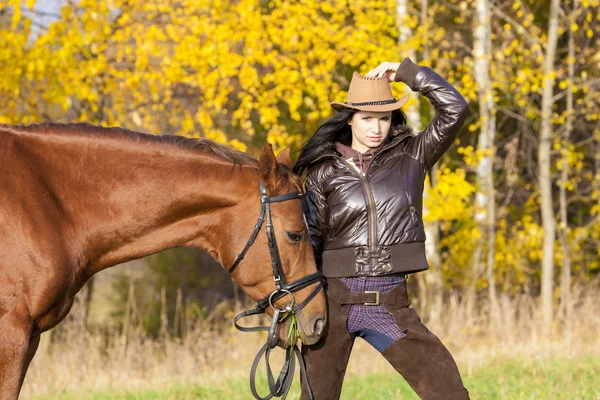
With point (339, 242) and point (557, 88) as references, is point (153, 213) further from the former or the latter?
point (557, 88)

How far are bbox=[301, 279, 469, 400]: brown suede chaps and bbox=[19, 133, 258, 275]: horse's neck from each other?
60 cm

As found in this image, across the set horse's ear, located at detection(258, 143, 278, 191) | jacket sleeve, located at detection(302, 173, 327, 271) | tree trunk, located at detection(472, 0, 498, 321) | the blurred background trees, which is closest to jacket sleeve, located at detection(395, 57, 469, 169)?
jacket sleeve, located at detection(302, 173, 327, 271)

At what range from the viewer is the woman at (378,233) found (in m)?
3.23

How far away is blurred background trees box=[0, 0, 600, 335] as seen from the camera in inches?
347

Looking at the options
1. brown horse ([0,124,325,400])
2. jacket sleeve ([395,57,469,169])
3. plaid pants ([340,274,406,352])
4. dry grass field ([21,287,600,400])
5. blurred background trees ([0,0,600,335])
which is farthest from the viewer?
blurred background trees ([0,0,600,335])

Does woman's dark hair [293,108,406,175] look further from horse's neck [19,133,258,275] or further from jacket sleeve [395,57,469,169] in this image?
horse's neck [19,133,258,275]

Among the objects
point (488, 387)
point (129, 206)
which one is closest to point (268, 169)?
point (129, 206)

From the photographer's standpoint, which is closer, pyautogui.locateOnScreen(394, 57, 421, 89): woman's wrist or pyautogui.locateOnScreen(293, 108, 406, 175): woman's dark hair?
pyautogui.locateOnScreen(394, 57, 421, 89): woman's wrist

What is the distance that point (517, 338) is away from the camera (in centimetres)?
848

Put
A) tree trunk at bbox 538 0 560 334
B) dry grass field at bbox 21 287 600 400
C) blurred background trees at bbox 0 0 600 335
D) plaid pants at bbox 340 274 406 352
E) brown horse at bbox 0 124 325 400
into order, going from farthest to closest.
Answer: tree trunk at bbox 538 0 560 334, blurred background trees at bbox 0 0 600 335, dry grass field at bbox 21 287 600 400, plaid pants at bbox 340 274 406 352, brown horse at bbox 0 124 325 400

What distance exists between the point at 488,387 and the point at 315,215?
2684 millimetres

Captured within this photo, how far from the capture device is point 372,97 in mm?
3453

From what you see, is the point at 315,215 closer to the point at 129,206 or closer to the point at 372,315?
the point at 372,315

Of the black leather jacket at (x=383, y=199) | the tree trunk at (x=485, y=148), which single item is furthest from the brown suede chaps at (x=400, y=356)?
the tree trunk at (x=485, y=148)
